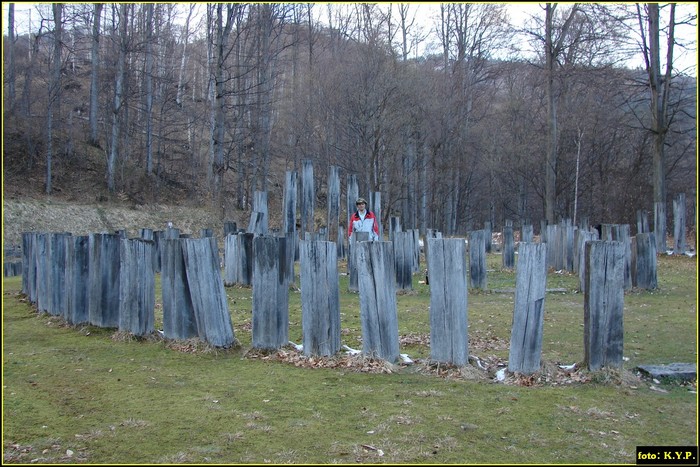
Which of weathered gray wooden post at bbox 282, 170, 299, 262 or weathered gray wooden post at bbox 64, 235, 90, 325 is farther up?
weathered gray wooden post at bbox 282, 170, 299, 262

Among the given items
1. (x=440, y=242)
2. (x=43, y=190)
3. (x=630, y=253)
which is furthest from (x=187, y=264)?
(x=43, y=190)

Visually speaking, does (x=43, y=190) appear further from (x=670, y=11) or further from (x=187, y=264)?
(x=670, y=11)

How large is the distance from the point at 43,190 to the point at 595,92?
2884 centimetres

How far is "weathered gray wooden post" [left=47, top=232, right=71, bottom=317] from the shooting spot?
30.5 feet

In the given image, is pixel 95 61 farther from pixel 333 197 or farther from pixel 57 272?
pixel 57 272

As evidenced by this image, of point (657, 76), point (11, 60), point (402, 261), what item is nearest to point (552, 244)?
point (402, 261)

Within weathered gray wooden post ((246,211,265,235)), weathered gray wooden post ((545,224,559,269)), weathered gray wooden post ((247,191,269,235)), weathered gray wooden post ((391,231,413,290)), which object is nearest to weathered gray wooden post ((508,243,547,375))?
weathered gray wooden post ((391,231,413,290))

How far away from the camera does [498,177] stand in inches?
1647

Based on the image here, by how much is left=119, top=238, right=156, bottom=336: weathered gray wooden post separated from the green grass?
0.22 m

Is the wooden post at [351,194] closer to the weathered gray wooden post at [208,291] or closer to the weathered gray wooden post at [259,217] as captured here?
the weathered gray wooden post at [259,217]

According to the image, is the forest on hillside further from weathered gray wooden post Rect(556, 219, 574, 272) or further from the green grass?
the green grass

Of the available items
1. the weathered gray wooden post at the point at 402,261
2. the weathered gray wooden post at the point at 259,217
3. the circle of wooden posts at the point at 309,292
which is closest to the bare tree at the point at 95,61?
the weathered gray wooden post at the point at 259,217

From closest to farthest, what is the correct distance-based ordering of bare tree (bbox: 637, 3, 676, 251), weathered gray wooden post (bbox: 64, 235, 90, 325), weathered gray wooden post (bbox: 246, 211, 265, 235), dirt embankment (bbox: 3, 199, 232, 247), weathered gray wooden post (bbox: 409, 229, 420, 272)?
1. weathered gray wooden post (bbox: 64, 235, 90, 325)
2. weathered gray wooden post (bbox: 246, 211, 265, 235)
3. weathered gray wooden post (bbox: 409, 229, 420, 272)
4. bare tree (bbox: 637, 3, 676, 251)
5. dirt embankment (bbox: 3, 199, 232, 247)

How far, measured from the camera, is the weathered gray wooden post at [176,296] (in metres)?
7.54
